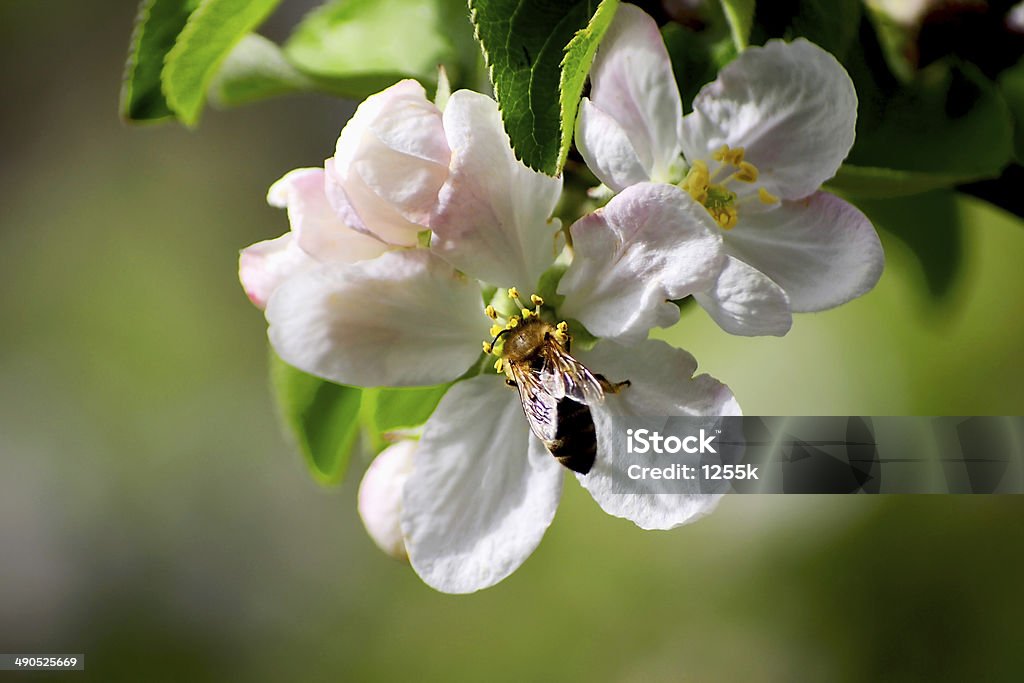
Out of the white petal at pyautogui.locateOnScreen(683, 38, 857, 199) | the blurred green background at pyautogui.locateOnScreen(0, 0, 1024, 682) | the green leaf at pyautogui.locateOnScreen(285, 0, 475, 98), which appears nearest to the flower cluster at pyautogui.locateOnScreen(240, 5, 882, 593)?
the white petal at pyautogui.locateOnScreen(683, 38, 857, 199)

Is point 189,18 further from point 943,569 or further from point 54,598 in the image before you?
point 54,598

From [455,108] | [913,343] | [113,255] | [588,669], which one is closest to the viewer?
[455,108]

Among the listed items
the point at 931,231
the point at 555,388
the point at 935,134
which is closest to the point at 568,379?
the point at 555,388

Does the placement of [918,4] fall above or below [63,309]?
above

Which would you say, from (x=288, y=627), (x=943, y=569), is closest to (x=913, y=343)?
(x=943, y=569)

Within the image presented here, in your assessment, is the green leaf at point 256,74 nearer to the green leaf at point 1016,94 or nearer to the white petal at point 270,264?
the white petal at point 270,264

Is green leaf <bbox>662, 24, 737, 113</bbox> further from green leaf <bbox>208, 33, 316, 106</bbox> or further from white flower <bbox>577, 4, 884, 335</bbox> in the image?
green leaf <bbox>208, 33, 316, 106</bbox>

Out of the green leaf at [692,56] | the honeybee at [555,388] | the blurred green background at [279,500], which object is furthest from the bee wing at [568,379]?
the blurred green background at [279,500]
